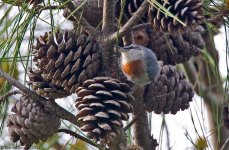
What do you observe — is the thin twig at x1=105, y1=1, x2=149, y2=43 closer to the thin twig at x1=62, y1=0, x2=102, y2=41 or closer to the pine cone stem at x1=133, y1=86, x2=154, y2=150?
the thin twig at x1=62, y1=0, x2=102, y2=41

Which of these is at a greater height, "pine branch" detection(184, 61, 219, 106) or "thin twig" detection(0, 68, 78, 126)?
"pine branch" detection(184, 61, 219, 106)

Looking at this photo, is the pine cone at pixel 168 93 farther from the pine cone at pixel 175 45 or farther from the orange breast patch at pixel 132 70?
the orange breast patch at pixel 132 70

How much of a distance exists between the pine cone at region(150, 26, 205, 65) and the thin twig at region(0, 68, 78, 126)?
0.81ft

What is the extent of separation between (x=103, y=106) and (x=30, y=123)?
7.7 inches

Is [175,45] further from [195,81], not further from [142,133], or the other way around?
[195,81]

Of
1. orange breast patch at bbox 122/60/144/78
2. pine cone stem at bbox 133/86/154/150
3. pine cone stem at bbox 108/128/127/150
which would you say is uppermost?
orange breast patch at bbox 122/60/144/78

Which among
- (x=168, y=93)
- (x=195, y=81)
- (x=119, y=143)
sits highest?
(x=195, y=81)

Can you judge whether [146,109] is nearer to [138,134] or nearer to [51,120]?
[138,134]

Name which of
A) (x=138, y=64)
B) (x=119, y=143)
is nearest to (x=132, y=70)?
(x=138, y=64)

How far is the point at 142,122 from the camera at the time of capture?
127 cm

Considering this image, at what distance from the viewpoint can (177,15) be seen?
3.31 ft

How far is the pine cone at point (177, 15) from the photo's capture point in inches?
39.1

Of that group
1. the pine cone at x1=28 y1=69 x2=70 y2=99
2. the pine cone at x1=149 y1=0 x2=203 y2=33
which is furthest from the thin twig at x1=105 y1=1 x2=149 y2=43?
the pine cone at x1=28 y1=69 x2=70 y2=99

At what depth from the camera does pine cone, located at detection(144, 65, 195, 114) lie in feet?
4.05
